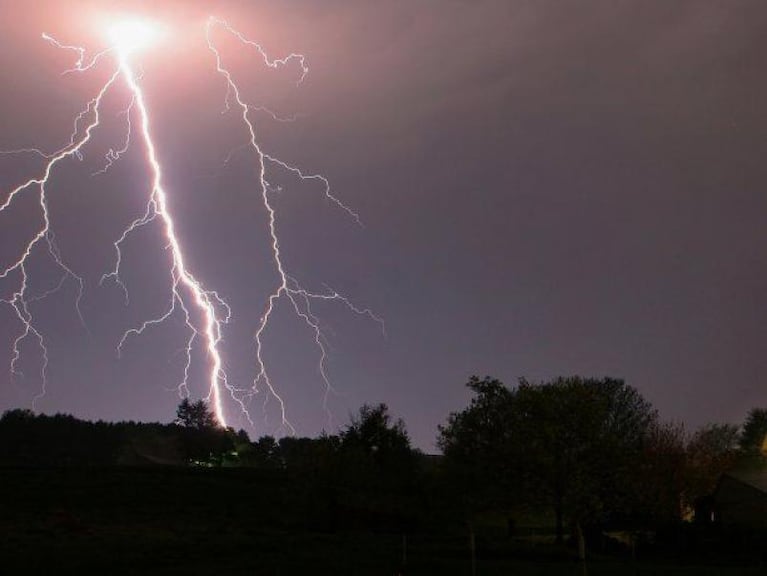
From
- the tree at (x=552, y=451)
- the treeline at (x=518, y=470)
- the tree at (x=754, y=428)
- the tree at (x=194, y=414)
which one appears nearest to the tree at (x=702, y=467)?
the treeline at (x=518, y=470)

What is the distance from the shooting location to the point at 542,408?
47219 mm

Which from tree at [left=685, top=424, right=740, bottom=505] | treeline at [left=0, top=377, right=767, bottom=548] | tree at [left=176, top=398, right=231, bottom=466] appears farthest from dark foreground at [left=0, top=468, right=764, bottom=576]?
tree at [left=176, top=398, right=231, bottom=466]

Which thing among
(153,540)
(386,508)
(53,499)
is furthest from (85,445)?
(153,540)

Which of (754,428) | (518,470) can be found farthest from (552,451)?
(754,428)

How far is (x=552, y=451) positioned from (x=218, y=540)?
651 inches

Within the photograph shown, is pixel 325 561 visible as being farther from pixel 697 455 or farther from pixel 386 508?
pixel 697 455

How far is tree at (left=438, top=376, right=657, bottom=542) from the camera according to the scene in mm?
45188

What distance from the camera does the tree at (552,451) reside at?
148 ft

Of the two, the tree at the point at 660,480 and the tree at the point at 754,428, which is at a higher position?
the tree at the point at 754,428

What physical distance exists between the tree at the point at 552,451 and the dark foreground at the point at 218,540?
322 cm

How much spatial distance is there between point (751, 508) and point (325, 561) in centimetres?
3216

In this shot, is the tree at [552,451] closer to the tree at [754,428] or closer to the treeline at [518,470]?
the treeline at [518,470]

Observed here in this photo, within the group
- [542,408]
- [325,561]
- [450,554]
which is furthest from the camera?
[542,408]

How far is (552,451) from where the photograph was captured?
150ft
